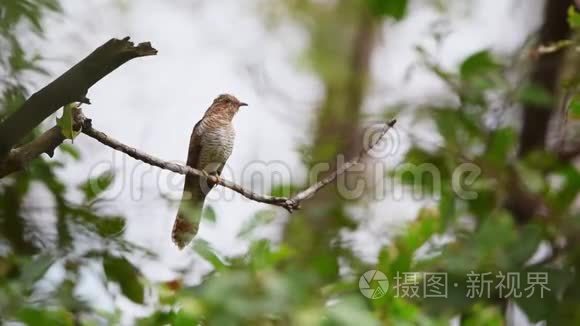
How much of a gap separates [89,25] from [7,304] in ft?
6.46

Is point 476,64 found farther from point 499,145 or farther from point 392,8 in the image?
point 392,8

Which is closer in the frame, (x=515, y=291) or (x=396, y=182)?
(x=515, y=291)

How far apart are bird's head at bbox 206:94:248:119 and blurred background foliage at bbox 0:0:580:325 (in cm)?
55

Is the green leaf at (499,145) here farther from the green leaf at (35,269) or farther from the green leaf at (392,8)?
the green leaf at (35,269)

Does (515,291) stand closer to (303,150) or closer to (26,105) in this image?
(303,150)

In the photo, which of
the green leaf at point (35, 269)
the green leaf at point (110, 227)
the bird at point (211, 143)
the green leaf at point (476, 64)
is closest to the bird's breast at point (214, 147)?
the bird at point (211, 143)

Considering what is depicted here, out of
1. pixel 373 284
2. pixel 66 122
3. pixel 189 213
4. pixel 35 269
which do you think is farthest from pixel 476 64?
pixel 66 122

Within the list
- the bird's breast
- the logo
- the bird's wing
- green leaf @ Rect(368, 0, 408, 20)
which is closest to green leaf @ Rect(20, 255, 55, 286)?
the bird's wing

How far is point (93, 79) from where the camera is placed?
1917mm

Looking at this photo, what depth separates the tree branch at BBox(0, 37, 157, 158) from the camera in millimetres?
1890

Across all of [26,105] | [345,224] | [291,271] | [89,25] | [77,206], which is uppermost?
[89,25]

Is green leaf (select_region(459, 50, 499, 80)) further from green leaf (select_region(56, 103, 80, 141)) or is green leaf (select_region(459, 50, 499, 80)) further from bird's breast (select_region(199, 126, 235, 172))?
green leaf (select_region(56, 103, 80, 141))

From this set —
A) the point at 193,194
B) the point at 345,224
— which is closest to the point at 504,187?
the point at 345,224

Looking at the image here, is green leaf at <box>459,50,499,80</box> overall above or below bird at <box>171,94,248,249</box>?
above
